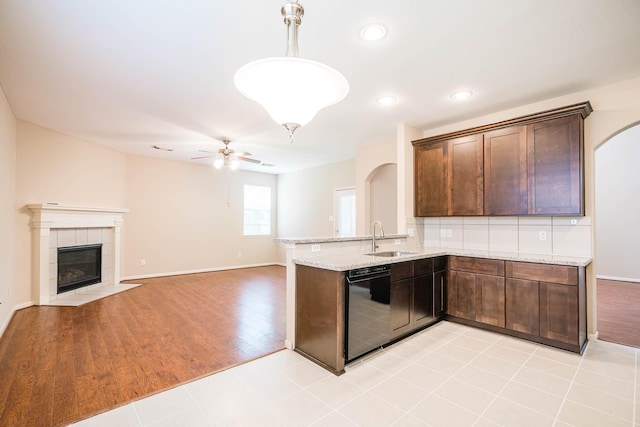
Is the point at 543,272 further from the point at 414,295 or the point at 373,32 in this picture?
the point at 373,32

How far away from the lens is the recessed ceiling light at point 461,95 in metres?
3.13

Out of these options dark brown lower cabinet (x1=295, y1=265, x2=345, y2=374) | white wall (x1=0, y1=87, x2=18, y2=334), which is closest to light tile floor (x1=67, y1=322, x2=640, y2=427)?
dark brown lower cabinet (x1=295, y1=265, x2=345, y2=374)

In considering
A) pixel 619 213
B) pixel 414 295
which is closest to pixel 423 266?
pixel 414 295

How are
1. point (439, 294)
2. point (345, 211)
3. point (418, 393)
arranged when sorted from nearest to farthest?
point (418, 393) → point (439, 294) → point (345, 211)

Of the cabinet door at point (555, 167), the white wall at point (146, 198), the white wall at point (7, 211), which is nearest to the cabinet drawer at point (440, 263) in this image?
the cabinet door at point (555, 167)

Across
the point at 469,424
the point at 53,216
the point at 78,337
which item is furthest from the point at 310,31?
the point at 53,216

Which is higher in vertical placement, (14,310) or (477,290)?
(477,290)

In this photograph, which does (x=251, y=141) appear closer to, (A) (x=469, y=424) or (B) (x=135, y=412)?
(B) (x=135, y=412)

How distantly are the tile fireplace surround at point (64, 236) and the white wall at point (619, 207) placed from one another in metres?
9.63

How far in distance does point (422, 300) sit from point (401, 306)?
408 mm

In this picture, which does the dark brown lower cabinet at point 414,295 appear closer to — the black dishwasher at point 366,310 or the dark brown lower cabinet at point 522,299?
the black dishwasher at point 366,310

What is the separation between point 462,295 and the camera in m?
3.42

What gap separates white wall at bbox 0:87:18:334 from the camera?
3273 millimetres

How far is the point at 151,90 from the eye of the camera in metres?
3.10
